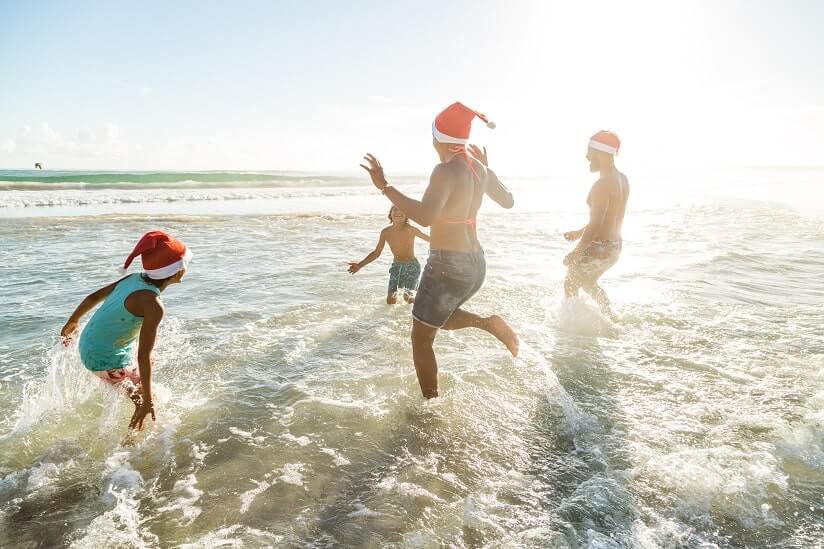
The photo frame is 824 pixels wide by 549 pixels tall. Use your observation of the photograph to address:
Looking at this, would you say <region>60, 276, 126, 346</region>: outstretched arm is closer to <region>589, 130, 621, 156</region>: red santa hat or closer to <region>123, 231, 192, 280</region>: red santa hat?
<region>123, 231, 192, 280</region>: red santa hat

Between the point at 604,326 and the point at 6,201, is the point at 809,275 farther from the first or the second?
the point at 6,201

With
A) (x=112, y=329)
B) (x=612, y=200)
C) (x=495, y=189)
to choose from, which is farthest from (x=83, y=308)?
(x=612, y=200)

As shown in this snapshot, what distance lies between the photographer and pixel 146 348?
3.38 metres

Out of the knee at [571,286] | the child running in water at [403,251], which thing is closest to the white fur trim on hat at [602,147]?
the knee at [571,286]

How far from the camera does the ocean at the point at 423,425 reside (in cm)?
280

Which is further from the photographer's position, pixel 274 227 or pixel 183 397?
pixel 274 227

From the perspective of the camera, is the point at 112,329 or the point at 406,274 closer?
the point at 112,329

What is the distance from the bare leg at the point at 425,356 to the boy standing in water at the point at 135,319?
180 centimetres

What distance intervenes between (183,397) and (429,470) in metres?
2.35

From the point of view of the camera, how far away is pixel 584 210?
22281 mm

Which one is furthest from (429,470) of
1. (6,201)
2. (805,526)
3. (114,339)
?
(6,201)

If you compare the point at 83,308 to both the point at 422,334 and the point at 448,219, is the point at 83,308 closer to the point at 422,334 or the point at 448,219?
the point at 422,334

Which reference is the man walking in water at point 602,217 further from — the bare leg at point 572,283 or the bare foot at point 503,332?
the bare foot at point 503,332

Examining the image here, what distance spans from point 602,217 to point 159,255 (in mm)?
Answer: 4747
